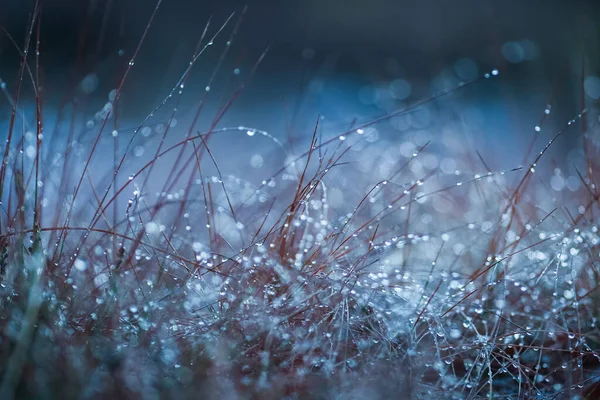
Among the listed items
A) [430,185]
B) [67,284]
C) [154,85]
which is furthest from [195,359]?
[154,85]

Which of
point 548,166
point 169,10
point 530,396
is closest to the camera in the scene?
point 530,396

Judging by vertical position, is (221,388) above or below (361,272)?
below

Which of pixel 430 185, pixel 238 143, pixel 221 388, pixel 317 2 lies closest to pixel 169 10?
pixel 317 2

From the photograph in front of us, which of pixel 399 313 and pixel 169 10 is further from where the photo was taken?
pixel 169 10

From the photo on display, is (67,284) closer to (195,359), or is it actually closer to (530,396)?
(195,359)

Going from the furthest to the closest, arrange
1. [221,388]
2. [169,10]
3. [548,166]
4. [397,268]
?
[169,10] → [548,166] → [397,268] → [221,388]

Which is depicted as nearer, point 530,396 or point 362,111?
point 530,396

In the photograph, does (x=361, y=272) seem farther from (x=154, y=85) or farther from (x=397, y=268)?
(x=154, y=85)

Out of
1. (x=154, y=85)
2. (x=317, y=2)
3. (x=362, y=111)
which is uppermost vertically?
(x=317, y=2)

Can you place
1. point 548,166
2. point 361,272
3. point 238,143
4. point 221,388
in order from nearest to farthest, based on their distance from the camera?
point 221,388 < point 361,272 < point 548,166 < point 238,143
